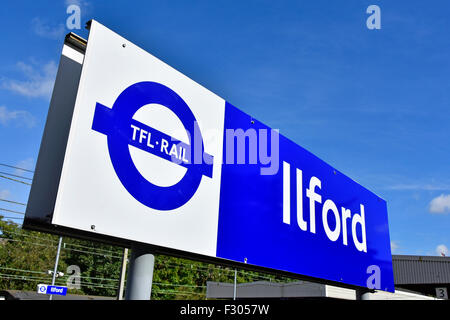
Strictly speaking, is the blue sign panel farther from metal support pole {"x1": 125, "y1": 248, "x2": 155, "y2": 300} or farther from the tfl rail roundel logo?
metal support pole {"x1": 125, "y1": 248, "x2": 155, "y2": 300}

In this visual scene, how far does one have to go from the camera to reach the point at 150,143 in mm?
2680

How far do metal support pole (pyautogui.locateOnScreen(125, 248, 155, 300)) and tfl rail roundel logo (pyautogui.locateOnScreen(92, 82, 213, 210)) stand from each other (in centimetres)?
30

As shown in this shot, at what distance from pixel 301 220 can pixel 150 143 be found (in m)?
1.93

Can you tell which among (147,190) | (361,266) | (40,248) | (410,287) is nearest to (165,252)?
(147,190)

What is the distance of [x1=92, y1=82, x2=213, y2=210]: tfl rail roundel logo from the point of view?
97.3 inches

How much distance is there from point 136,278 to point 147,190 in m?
0.53

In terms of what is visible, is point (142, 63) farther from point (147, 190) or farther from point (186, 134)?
point (147, 190)

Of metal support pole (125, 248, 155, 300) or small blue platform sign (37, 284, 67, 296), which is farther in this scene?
small blue platform sign (37, 284, 67, 296)

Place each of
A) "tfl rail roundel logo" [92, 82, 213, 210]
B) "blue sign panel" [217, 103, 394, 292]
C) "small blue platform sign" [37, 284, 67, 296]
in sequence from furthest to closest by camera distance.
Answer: "small blue platform sign" [37, 284, 67, 296] → "blue sign panel" [217, 103, 394, 292] → "tfl rail roundel logo" [92, 82, 213, 210]

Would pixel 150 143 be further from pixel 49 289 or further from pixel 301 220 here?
pixel 49 289

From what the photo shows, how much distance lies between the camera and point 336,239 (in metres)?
4.52

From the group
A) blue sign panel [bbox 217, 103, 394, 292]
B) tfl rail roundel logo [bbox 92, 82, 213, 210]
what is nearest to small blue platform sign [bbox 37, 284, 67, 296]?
blue sign panel [bbox 217, 103, 394, 292]

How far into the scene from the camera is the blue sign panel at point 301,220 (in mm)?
3318
